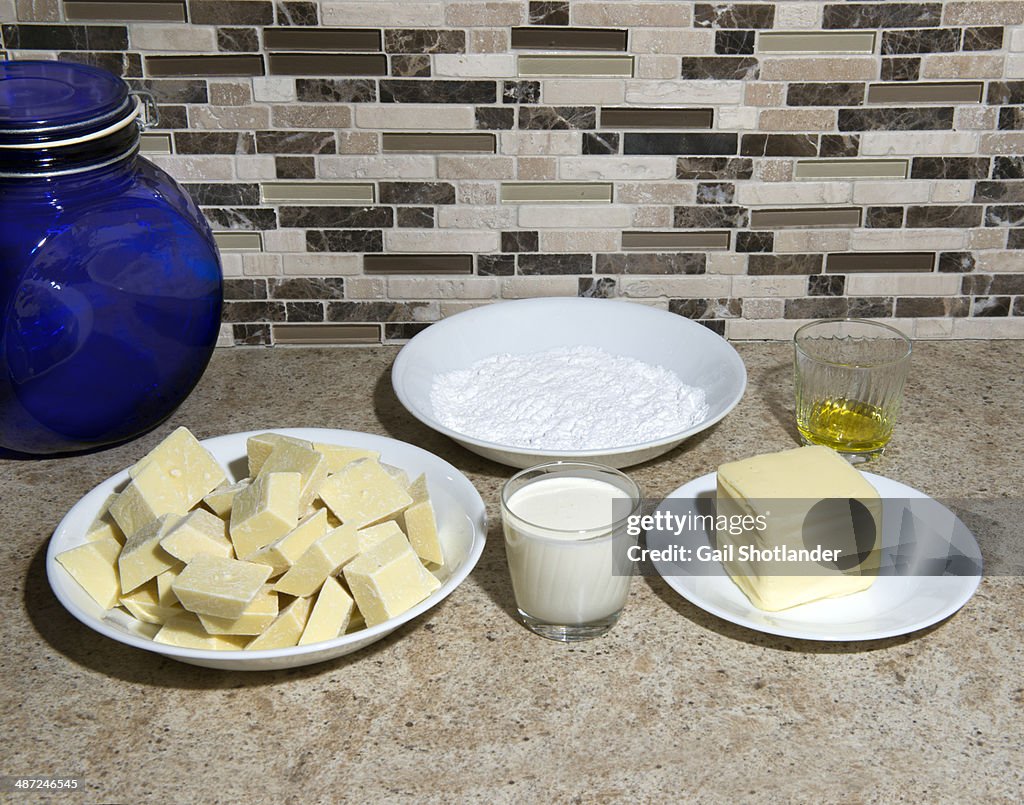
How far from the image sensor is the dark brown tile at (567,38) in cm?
127

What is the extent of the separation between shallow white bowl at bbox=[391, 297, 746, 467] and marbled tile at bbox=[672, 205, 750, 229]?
0.43ft

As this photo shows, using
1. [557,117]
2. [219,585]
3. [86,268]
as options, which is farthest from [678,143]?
[219,585]

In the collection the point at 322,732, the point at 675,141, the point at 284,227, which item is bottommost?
the point at 322,732

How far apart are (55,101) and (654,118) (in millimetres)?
660

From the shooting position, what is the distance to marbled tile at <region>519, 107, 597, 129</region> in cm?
130

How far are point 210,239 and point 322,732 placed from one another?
58 centimetres

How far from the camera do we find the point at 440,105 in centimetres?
130

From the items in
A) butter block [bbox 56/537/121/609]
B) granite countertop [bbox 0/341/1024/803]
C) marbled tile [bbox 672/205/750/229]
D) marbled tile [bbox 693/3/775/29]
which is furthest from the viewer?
marbled tile [bbox 672/205/750/229]

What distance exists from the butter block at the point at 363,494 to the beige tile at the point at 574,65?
57cm

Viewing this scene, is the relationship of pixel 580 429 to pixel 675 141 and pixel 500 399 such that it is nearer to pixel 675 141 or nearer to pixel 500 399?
pixel 500 399

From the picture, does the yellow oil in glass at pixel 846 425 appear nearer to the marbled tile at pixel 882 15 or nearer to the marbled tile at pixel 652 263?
the marbled tile at pixel 652 263

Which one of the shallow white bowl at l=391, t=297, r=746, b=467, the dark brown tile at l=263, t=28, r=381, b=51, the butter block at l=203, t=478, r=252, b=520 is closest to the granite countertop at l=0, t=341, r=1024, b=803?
the butter block at l=203, t=478, r=252, b=520

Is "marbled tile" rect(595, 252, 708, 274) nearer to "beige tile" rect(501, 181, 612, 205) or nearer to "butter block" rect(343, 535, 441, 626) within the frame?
"beige tile" rect(501, 181, 612, 205)

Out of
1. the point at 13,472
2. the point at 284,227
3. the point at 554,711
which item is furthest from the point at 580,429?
the point at 13,472
